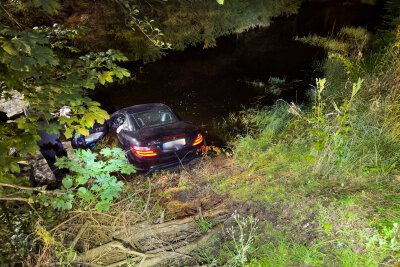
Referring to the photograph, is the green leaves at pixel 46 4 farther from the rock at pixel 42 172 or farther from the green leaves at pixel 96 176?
the rock at pixel 42 172

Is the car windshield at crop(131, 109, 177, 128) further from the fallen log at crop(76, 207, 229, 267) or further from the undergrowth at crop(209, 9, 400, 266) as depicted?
the fallen log at crop(76, 207, 229, 267)

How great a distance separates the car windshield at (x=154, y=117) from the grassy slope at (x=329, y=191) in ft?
6.08

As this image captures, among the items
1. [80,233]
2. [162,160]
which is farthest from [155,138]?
[80,233]

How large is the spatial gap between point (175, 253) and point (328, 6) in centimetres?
3430

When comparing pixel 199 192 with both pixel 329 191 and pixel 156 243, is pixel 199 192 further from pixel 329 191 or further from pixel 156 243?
pixel 329 191

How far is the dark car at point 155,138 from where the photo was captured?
4.82m

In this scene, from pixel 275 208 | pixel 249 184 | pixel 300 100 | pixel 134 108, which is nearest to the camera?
pixel 275 208

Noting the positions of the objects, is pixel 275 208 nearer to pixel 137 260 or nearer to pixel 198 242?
pixel 198 242

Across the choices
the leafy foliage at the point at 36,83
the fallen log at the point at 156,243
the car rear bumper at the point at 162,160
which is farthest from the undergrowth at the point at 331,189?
the leafy foliage at the point at 36,83

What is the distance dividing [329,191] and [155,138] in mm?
3099

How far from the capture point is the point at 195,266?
2.74m

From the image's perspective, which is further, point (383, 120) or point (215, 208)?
point (383, 120)

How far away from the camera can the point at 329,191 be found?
10.6 ft

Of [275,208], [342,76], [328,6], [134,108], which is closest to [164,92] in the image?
[134,108]
